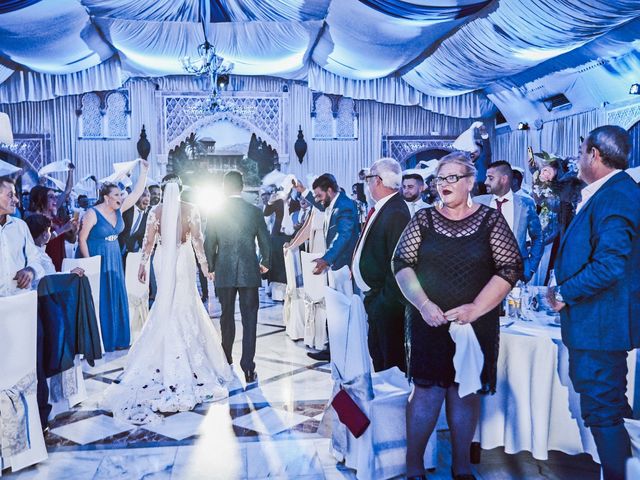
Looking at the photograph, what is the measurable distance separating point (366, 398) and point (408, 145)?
10.9 meters

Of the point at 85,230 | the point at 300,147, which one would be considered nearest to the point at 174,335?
the point at 85,230

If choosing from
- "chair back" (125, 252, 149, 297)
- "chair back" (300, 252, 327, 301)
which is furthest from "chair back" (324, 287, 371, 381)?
"chair back" (125, 252, 149, 297)

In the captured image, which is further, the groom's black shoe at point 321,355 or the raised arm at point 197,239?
the groom's black shoe at point 321,355

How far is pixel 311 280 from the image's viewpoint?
16.6ft

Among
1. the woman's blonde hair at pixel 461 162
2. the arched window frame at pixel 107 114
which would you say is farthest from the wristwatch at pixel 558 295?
the arched window frame at pixel 107 114

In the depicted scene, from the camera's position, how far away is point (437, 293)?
241cm

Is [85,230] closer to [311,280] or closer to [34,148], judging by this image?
[311,280]

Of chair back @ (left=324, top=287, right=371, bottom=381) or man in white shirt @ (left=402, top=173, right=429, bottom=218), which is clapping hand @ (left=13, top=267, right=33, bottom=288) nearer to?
chair back @ (left=324, top=287, right=371, bottom=381)

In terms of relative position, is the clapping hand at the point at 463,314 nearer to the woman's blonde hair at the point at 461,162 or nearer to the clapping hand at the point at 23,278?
the woman's blonde hair at the point at 461,162

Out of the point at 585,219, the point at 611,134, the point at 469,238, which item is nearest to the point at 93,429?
the point at 469,238

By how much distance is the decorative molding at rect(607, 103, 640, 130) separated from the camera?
8312mm

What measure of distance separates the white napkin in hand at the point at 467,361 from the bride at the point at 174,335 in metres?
1.92

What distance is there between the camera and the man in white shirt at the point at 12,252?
2982 mm

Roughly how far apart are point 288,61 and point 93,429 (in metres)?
8.73
